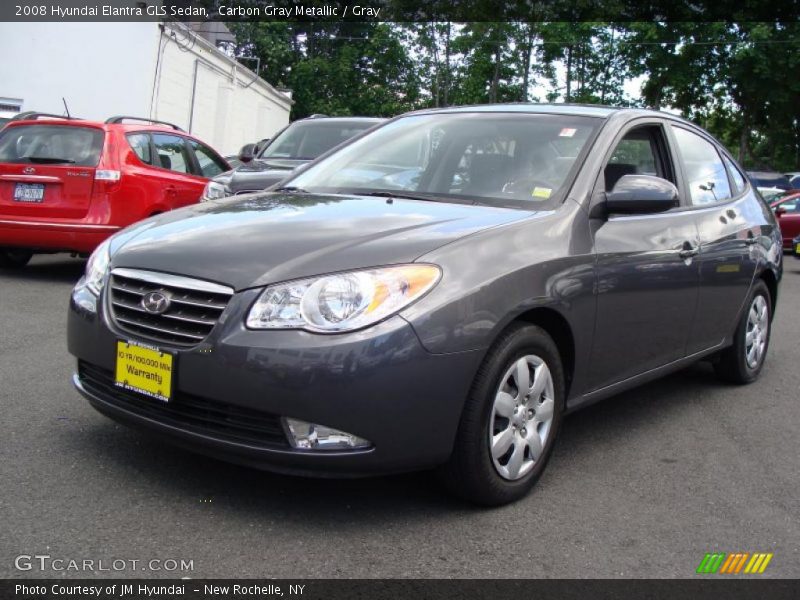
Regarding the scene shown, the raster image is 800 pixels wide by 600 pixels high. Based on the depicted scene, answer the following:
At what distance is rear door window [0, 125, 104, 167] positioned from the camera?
8383mm

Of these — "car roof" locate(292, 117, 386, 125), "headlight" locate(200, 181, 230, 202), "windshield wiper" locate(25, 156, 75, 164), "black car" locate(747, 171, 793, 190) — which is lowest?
"headlight" locate(200, 181, 230, 202)

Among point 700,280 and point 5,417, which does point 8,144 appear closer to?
point 5,417

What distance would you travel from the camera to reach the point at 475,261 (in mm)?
3264

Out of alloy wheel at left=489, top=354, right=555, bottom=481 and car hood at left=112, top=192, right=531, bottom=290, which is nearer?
car hood at left=112, top=192, right=531, bottom=290

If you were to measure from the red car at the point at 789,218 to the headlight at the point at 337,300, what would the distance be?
14741 mm

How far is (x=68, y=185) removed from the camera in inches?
328

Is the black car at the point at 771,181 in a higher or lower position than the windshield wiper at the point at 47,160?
higher

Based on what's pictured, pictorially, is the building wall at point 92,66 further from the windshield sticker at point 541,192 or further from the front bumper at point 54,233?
the windshield sticker at point 541,192

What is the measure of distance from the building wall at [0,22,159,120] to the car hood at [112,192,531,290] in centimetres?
1761

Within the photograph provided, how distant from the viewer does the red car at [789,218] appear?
53.3 feet

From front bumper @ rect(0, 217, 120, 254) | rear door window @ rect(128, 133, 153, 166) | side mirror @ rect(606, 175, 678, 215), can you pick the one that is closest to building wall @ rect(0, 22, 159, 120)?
rear door window @ rect(128, 133, 153, 166)

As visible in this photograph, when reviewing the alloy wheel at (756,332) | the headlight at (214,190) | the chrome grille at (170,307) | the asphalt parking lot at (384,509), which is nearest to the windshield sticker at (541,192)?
the asphalt parking lot at (384,509)

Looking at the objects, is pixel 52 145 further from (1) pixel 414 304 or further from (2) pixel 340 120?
(1) pixel 414 304

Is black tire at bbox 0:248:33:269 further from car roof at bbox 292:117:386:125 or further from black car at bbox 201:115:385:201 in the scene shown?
car roof at bbox 292:117:386:125
